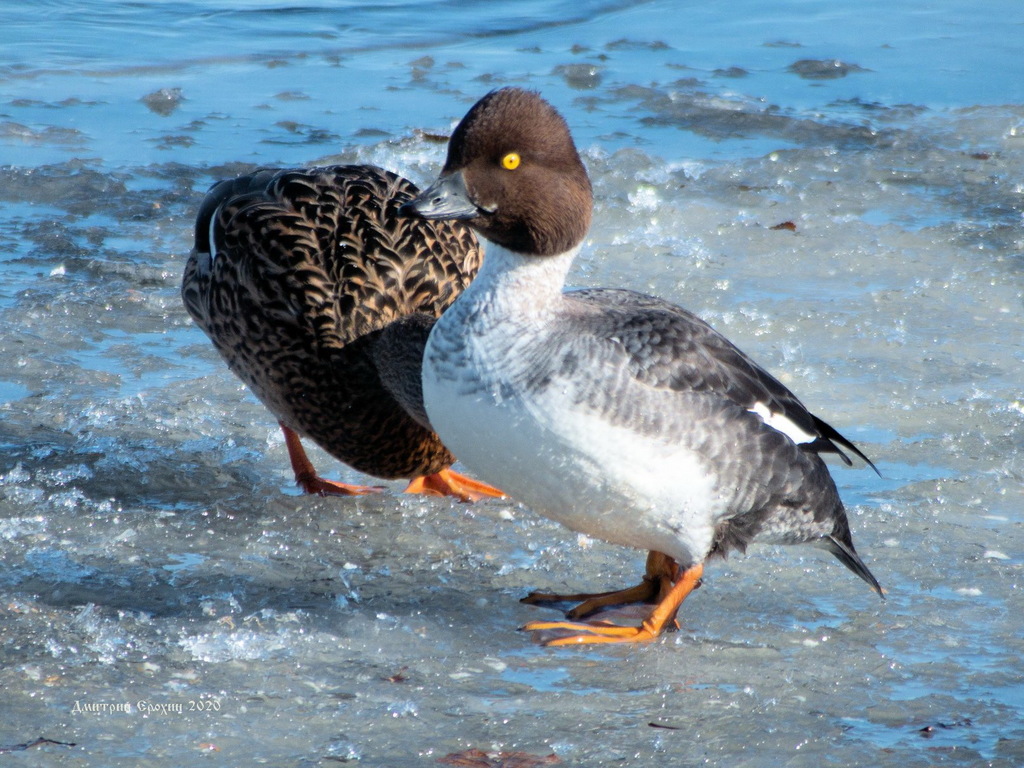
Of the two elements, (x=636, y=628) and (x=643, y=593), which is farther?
(x=643, y=593)

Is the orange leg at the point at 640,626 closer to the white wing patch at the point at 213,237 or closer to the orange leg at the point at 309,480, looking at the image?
the orange leg at the point at 309,480

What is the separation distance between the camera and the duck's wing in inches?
137

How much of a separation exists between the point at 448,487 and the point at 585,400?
1471 mm

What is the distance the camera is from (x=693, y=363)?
3.55 meters

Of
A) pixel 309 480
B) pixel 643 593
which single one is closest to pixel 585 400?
pixel 643 593

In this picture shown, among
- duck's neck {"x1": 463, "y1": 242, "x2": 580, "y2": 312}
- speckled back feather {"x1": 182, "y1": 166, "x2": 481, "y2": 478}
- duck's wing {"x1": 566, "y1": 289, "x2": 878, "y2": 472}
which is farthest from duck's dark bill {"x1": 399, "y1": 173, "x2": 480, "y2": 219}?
speckled back feather {"x1": 182, "y1": 166, "x2": 481, "y2": 478}

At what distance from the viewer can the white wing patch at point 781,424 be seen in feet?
12.0

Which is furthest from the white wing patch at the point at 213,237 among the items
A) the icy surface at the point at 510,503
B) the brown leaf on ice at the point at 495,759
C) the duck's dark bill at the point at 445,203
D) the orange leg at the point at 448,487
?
the brown leaf on ice at the point at 495,759

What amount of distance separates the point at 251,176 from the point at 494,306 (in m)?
1.78

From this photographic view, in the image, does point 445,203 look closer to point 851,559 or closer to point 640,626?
point 640,626

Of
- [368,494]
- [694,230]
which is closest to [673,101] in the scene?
[694,230]

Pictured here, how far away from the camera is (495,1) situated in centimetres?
1197

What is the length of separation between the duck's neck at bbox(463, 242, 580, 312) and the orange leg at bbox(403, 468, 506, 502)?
4.05 ft

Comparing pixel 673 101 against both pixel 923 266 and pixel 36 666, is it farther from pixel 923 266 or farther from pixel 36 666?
pixel 36 666
